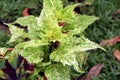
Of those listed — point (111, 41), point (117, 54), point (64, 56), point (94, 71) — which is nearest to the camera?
point (64, 56)

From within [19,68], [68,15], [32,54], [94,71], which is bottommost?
[94,71]

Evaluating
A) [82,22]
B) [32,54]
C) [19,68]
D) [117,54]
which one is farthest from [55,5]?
[117,54]

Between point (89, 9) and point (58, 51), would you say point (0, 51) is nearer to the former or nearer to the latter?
point (58, 51)

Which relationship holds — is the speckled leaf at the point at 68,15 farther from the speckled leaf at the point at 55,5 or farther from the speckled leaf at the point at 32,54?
the speckled leaf at the point at 32,54

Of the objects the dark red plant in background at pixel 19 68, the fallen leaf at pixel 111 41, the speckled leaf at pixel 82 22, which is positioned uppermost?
the speckled leaf at pixel 82 22

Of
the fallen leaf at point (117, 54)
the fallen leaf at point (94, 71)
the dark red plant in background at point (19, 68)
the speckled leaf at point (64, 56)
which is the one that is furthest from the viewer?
the fallen leaf at point (117, 54)

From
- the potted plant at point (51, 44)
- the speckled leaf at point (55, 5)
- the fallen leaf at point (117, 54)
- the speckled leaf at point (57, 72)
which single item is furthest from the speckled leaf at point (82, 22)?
the fallen leaf at point (117, 54)

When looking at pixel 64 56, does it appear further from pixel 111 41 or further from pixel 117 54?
pixel 111 41

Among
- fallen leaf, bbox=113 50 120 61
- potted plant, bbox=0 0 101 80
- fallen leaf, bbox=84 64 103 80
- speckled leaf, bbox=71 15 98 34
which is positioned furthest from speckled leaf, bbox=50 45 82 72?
fallen leaf, bbox=113 50 120 61

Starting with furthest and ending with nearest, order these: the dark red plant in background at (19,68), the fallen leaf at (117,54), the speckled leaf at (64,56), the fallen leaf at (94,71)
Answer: the fallen leaf at (117,54), the fallen leaf at (94,71), the dark red plant in background at (19,68), the speckled leaf at (64,56)
